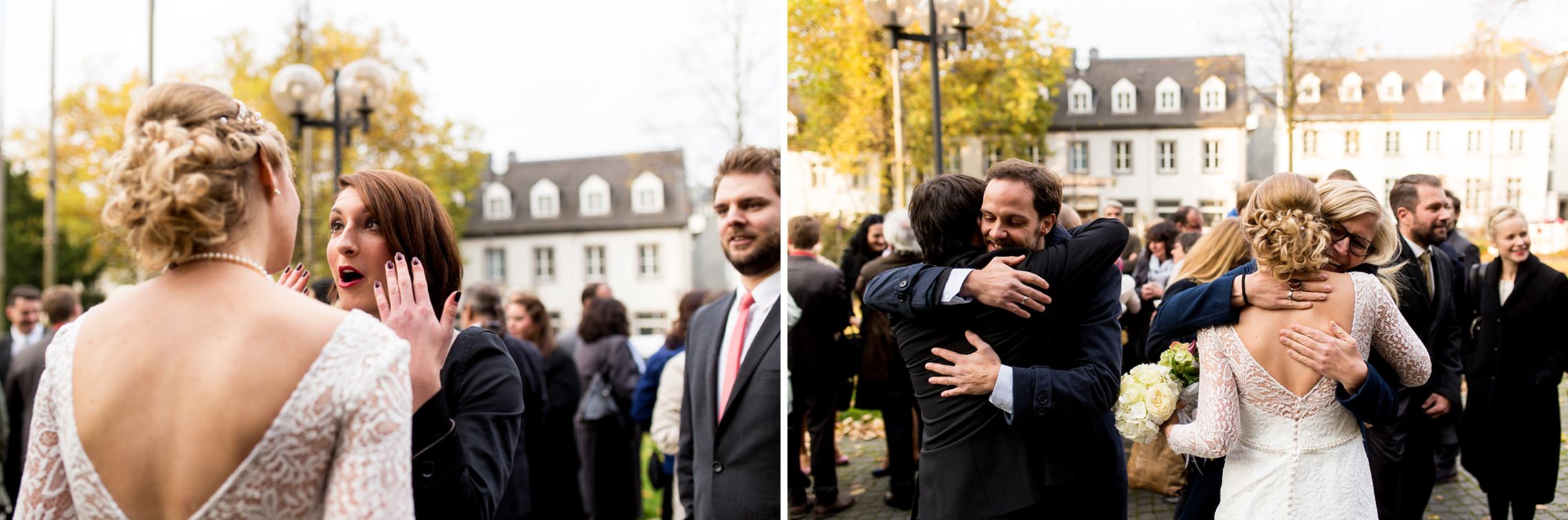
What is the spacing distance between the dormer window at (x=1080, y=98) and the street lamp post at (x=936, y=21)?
90 centimetres

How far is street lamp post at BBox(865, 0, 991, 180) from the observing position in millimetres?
7461

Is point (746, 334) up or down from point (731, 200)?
down

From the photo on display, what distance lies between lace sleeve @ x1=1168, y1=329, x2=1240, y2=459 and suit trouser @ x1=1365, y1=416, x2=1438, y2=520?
61.8 inches

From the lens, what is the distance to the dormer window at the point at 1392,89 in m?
5.91

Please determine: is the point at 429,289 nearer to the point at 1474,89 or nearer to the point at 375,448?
the point at 375,448

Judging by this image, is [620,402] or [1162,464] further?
[620,402]

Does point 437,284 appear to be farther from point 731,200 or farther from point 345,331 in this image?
point 731,200

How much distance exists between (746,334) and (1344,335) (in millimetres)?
1811

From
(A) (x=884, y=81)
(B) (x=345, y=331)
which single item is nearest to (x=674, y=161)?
(A) (x=884, y=81)

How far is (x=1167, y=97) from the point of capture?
660 cm

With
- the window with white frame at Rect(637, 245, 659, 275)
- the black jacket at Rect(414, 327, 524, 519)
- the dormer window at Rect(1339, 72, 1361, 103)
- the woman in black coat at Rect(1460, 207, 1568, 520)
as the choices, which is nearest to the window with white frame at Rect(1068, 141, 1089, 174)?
the dormer window at Rect(1339, 72, 1361, 103)

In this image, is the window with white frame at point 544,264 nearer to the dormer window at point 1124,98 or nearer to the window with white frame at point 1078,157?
the window with white frame at point 1078,157

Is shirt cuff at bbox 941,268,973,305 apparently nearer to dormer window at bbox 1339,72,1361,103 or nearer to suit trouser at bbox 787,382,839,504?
suit trouser at bbox 787,382,839,504

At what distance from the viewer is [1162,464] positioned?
598 centimetres
